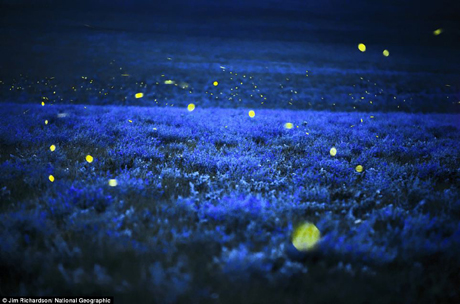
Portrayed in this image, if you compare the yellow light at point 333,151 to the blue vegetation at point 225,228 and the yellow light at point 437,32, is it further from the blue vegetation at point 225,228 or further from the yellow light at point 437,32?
the yellow light at point 437,32

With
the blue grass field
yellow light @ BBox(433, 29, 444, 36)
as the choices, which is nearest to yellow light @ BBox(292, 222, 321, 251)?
the blue grass field

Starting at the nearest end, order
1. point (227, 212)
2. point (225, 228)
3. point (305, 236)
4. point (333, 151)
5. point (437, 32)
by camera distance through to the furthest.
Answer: point (305, 236)
point (225, 228)
point (227, 212)
point (333, 151)
point (437, 32)

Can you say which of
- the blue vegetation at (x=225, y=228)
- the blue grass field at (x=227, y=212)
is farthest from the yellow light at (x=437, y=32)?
the blue vegetation at (x=225, y=228)

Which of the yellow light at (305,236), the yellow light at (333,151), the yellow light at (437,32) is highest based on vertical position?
the yellow light at (437,32)

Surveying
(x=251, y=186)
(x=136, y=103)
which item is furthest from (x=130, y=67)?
(x=251, y=186)

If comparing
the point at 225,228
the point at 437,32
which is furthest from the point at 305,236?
the point at 437,32

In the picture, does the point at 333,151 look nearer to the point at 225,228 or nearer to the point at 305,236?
the point at 305,236
